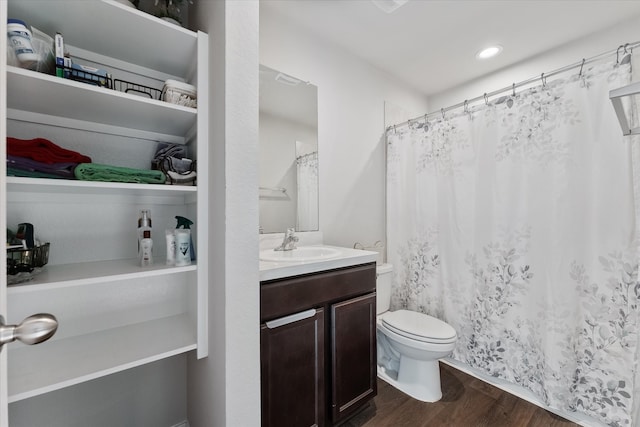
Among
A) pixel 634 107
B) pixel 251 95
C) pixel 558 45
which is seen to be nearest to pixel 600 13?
pixel 558 45

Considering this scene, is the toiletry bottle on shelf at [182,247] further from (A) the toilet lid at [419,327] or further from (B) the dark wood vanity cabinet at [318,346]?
(A) the toilet lid at [419,327]

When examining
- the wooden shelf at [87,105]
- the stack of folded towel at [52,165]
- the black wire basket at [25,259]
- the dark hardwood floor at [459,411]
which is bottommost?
the dark hardwood floor at [459,411]

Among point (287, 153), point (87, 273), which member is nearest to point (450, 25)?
point (287, 153)

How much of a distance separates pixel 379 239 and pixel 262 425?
160 cm

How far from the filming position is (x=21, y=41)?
30.9 inches

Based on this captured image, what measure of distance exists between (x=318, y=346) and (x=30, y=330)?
103 cm

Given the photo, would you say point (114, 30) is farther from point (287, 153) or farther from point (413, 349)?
point (413, 349)

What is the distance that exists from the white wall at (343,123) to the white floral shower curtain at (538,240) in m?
0.31

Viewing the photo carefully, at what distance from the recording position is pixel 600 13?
1703 millimetres

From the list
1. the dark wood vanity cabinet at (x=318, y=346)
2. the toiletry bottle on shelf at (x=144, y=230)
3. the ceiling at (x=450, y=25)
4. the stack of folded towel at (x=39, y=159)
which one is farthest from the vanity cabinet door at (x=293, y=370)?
the ceiling at (x=450, y=25)

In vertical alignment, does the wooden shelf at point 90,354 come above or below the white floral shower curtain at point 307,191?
below

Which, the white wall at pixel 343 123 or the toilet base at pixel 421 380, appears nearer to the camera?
the toilet base at pixel 421 380

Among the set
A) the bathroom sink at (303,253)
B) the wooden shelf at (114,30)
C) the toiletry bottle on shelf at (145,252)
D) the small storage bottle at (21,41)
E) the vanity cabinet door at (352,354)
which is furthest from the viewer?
the bathroom sink at (303,253)

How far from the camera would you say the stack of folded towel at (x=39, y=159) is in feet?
2.63
